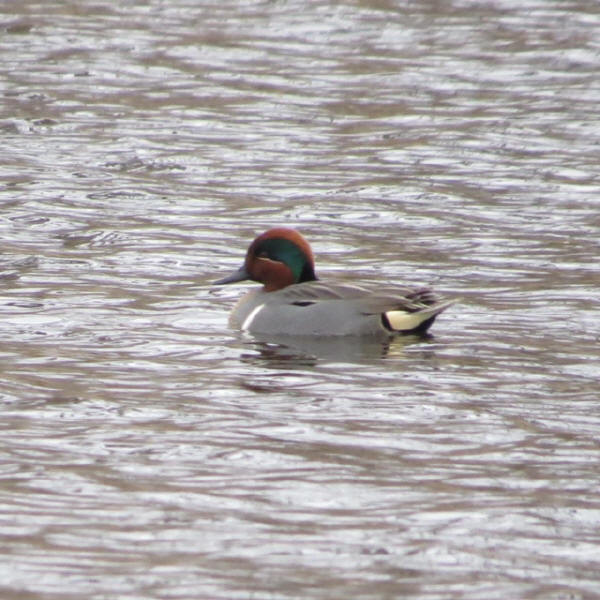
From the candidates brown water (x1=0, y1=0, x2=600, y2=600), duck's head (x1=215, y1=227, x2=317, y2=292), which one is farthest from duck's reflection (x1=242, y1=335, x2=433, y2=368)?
duck's head (x1=215, y1=227, x2=317, y2=292)

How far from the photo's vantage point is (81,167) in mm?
16719

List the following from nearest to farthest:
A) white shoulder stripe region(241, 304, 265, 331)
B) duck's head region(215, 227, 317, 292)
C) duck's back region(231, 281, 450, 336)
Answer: duck's back region(231, 281, 450, 336) < white shoulder stripe region(241, 304, 265, 331) < duck's head region(215, 227, 317, 292)

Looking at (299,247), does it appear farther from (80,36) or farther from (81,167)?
(80,36)

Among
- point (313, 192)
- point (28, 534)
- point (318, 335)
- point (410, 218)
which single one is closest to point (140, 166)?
point (313, 192)

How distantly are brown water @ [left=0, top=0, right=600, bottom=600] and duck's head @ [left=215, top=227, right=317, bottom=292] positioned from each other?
47cm

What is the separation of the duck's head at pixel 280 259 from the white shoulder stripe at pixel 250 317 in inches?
16.1

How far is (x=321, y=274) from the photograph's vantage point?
12.7m

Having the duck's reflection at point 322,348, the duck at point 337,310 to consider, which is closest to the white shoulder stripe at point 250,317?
the duck at point 337,310

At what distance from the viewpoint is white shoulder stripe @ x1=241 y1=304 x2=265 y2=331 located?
429 inches

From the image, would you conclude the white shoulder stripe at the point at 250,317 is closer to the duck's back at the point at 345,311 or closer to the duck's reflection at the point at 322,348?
the duck's back at the point at 345,311

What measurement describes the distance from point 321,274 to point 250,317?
186 centimetres

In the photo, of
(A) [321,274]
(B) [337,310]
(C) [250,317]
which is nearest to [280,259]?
(C) [250,317]

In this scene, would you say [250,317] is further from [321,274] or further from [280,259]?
[321,274]

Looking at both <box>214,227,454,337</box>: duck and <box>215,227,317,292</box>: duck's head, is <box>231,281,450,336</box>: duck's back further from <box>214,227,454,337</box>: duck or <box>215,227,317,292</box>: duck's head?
<box>215,227,317,292</box>: duck's head
